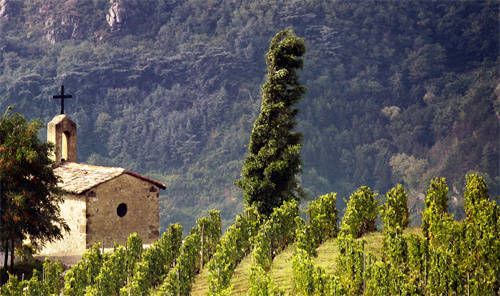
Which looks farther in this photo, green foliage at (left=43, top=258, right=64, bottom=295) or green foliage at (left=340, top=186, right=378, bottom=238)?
green foliage at (left=340, top=186, right=378, bottom=238)

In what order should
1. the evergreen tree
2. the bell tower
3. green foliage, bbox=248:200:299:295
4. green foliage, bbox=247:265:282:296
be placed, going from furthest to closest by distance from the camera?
the bell tower, the evergreen tree, green foliage, bbox=248:200:299:295, green foliage, bbox=247:265:282:296

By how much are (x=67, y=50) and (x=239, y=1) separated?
45920mm

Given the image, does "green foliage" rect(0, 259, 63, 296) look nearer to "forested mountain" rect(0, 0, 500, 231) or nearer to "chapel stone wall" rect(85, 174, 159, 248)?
"chapel stone wall" rect(85, 174, 159, 248)

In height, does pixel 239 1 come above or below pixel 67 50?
above

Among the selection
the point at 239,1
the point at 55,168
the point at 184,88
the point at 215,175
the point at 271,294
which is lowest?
the point at 271,294

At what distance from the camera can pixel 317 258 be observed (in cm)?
2464

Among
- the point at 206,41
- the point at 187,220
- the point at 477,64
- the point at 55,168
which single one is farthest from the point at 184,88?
the point at 55,168

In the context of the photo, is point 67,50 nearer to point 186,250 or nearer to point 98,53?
point 98,53

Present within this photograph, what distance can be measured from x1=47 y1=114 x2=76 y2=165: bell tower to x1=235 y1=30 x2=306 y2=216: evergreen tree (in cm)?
902

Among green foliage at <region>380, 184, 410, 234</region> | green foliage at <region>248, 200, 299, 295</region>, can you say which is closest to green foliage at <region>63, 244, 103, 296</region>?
green foliage at <region>248, 200, 299, 295</region>

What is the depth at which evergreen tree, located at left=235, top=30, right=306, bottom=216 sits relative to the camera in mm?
30594

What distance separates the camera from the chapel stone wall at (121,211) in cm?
3088

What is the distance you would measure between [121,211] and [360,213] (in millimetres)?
11213

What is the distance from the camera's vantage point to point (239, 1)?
189000 mm
